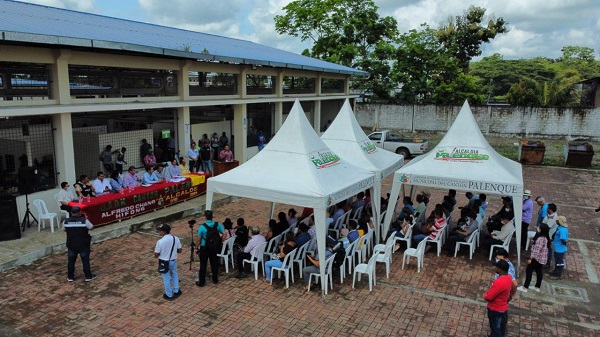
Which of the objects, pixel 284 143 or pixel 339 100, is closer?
pixel 284 143

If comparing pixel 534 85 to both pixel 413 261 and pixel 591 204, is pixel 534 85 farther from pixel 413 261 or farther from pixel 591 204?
pixel 413 261

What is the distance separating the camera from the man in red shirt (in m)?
6.05

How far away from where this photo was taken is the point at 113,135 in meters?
14.2

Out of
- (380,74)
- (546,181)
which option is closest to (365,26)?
(380,74)

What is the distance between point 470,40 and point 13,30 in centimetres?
3387

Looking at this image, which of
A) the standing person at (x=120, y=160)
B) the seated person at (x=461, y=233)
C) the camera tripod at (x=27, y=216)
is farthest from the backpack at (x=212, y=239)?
the standing person at (x=120, y=160)

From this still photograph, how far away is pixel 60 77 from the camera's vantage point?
11.1m

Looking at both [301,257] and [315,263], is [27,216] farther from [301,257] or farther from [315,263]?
[315,263]

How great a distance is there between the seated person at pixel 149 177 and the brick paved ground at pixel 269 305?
354 centimetres

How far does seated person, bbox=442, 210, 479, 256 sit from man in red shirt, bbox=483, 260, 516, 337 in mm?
3641

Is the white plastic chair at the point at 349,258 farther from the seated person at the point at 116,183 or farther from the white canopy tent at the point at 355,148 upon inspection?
the seated person at the point at 116,183

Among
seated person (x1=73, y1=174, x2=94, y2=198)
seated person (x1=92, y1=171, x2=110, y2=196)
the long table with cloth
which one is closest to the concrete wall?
the long table with cloth

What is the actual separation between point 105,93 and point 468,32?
29.7 meters

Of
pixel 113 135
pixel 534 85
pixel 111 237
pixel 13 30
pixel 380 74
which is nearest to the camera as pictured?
pixel 13 30
